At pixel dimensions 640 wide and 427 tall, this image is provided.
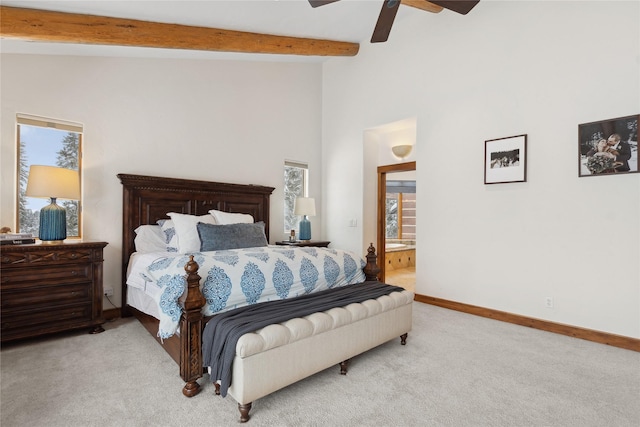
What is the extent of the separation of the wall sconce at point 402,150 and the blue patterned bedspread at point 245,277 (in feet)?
9.27

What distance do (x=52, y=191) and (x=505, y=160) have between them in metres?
4.53

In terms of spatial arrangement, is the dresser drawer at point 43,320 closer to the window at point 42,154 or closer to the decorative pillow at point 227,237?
the window at point 42,154

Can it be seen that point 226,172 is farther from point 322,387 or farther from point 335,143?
point 322,387

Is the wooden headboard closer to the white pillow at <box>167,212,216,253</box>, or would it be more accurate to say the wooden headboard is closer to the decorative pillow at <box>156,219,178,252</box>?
the decorative pillow at <box>156,219,178,252</box>

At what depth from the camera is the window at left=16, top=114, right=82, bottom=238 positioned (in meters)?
3.22

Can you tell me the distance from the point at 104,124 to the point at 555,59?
4.81 m

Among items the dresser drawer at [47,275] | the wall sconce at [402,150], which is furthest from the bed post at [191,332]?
the wall sconce at [402,150]

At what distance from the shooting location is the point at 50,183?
9.66 feet

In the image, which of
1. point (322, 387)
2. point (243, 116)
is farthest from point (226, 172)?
point (322, 387)

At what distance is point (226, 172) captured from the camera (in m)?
4.66

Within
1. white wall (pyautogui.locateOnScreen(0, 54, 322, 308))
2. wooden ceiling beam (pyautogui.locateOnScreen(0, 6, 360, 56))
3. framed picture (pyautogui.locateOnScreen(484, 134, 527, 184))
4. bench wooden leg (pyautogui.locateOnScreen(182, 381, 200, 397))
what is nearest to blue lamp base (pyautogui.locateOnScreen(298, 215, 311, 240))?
white wall (pyautogui.locateOnScreen(0, 54, 322, 308))

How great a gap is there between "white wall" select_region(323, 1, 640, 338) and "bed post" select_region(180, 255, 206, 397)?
3.18 m

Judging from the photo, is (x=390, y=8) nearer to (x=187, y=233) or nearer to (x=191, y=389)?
(x=187, y=233)

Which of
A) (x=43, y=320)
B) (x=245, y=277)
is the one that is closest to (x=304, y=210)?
(x=245, y=277)
